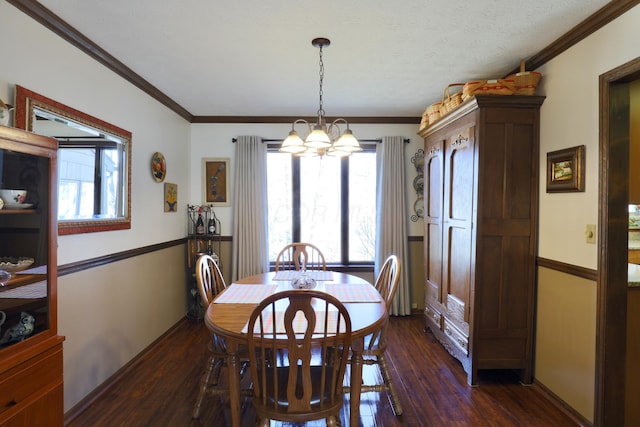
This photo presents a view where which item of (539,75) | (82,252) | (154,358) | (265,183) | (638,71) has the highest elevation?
(539,75)

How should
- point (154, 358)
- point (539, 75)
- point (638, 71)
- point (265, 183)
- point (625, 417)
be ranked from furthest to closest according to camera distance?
point (265, 183)
point (154, 358)
point (539, 75)
point (625, 417)
point (638, 71)

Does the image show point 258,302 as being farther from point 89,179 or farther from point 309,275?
point 89,179

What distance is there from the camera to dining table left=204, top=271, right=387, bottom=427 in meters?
1.64

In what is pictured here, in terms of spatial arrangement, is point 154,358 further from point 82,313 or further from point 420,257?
point 420,257

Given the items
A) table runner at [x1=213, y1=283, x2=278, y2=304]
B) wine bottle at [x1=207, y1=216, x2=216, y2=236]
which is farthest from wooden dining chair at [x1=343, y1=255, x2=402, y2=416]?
wine bottle at [x1=207, y1=216, x2=216, y2=236]

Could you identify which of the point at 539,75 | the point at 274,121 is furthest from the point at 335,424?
the point at 274,121

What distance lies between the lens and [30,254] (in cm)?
148

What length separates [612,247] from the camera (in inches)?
74.3

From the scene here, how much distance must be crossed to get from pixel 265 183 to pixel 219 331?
2593 mm

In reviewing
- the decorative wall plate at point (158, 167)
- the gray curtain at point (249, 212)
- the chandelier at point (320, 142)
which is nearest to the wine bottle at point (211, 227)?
the gray curtain at point (249, 212)

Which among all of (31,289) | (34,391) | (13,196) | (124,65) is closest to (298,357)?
(34,391)

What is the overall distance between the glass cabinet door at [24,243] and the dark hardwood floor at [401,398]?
3.43 ft

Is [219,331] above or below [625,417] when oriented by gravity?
above

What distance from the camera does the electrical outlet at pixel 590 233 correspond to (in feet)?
6.50
